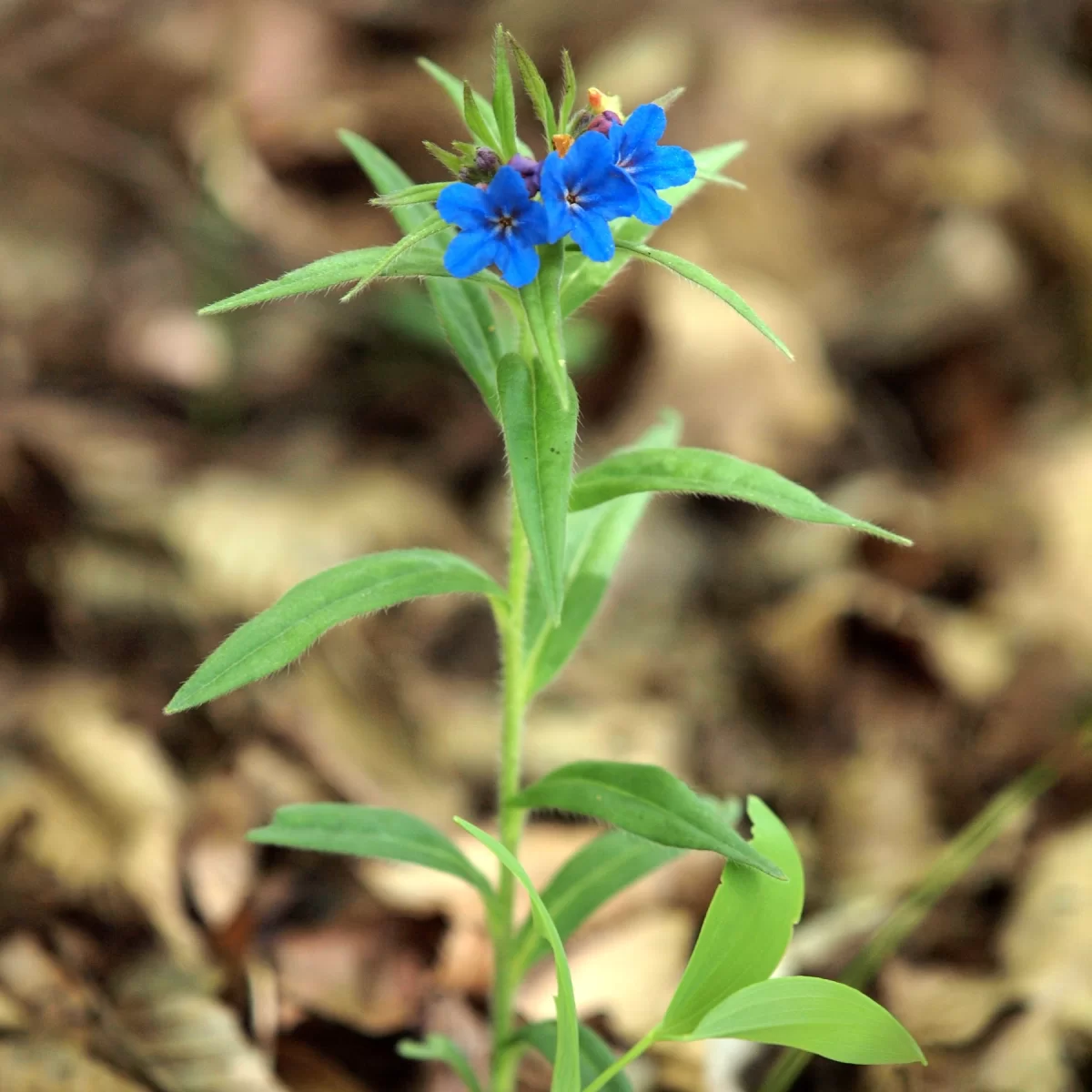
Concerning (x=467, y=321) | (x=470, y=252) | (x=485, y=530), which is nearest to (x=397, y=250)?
(x=470, y=252)

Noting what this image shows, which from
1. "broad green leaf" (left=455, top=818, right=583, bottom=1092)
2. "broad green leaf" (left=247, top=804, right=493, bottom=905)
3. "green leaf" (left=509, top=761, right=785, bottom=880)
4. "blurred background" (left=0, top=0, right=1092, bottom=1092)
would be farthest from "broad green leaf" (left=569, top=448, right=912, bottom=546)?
"blurred background" (left=0, top=0, right=1092, bottom=1092)

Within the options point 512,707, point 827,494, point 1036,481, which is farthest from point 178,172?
point 512,707

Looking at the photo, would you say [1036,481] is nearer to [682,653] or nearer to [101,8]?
[682,653]

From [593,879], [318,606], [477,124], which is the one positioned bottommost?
[593,879]

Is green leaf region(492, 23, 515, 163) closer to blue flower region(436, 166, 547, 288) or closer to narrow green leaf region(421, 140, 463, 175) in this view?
narrow green leaf region(421, 140, 463, 175)

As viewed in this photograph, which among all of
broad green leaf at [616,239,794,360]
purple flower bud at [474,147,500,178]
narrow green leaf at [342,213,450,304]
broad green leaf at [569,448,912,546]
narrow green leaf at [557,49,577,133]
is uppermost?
narrow green leaf at [557,49,577,133]

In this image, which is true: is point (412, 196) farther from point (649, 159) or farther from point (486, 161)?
point (649, 159)
